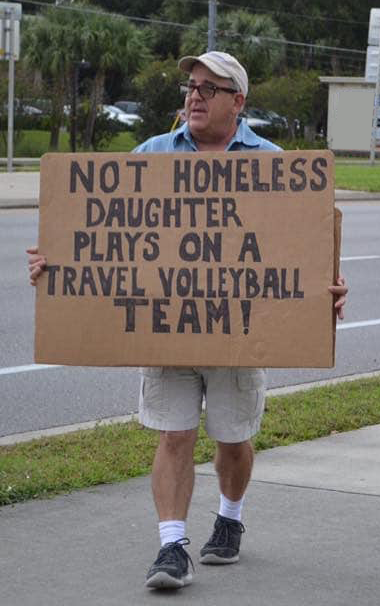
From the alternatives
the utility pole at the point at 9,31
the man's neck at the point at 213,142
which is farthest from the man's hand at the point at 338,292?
the utility pole at the point at 9,31

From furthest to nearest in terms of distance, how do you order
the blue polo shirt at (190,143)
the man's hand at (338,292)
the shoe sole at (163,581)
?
1. the blue polo shirt at (190,143)
2. the man's hand at (338,292)
3. the shoe sole at (163,581)

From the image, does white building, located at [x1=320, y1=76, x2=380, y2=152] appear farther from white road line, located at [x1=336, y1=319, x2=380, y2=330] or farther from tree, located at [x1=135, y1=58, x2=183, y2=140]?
white road line, located at [x1=336, y1=319, x2=380, y2=330]

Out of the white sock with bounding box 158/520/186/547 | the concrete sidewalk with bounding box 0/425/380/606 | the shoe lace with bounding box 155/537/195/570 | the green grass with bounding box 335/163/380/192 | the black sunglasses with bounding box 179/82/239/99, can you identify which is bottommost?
the green grass with bounding box 335/163/380/192

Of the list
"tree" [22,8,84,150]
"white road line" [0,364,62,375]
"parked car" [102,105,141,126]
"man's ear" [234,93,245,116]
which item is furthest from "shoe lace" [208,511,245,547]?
"parked car" [102,105,141,126]

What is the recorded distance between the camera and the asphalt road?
7941 millimetres

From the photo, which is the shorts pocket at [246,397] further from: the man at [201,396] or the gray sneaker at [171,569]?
the gray sneaker at [171,569]

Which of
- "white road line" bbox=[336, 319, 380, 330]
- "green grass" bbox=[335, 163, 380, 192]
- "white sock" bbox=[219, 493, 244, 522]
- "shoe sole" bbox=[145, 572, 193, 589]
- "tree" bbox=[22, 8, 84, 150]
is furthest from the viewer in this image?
"tree" bbox=[22, 8, 84, 150]

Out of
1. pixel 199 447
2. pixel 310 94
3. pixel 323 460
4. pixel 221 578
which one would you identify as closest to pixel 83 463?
pixel 199 447

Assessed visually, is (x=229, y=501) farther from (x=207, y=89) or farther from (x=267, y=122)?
(x=267, y=122)

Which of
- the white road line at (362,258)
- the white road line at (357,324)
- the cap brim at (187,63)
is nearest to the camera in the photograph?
the cap brim at (187,63)

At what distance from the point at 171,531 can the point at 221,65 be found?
163 centimetres

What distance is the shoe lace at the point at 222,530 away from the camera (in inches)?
197

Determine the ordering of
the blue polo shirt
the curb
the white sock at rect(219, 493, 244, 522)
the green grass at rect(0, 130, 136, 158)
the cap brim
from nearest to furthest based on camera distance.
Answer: the cap brim, the blue polo shirt, the white sock at rect(219, 493, 244, 522), the curb, the green grass at rect(0, 130, 136, 158)

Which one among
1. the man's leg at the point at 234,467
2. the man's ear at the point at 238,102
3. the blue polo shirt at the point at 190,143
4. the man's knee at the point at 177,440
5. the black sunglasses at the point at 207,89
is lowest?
the man's leg at the point at 234,467
